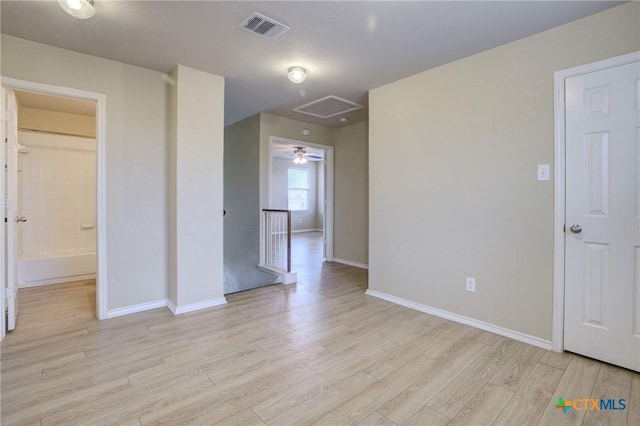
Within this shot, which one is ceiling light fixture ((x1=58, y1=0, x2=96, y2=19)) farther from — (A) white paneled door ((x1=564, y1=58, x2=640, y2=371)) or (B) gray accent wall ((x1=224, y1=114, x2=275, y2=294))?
(A) white paneled door ((x1=564, y1=58, x2=640, y2=371))

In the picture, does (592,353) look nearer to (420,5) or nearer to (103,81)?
(420,5)

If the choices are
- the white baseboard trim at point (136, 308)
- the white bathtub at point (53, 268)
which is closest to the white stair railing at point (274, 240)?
the white baseboard trim at point (136, 308)

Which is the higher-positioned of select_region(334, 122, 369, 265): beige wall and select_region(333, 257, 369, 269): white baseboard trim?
select_region(334, 122, 369, 265): beige wall

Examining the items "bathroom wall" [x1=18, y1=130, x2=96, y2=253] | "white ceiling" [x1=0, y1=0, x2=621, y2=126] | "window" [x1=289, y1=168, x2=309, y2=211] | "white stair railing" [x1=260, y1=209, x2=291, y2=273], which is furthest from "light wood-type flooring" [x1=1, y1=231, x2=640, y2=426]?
"window" [x1=289, y1=168, x2=309, y2=211]

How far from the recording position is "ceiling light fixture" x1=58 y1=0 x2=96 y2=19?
6.19 ft

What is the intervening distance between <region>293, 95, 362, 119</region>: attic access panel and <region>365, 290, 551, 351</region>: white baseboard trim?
250 cm

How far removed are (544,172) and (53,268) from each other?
5.68 m

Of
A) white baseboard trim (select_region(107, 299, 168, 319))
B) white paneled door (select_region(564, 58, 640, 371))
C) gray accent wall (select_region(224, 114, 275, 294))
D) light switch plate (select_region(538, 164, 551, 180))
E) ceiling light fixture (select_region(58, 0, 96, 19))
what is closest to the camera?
ceiling light fixture (select_region(58, 0, 96, 19))

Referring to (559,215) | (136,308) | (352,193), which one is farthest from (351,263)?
(559,215)

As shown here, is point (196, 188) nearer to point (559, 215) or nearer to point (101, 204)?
point (101, 204)

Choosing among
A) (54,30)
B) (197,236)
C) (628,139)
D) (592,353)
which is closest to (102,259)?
(197,236)

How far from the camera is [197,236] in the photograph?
3.17 m

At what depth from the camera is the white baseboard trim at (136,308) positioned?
2.98 m

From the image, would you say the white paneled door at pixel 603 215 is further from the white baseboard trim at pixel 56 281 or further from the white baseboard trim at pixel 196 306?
the white baseboard trim at pixel 56 281
